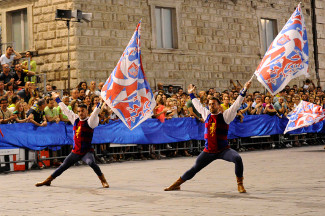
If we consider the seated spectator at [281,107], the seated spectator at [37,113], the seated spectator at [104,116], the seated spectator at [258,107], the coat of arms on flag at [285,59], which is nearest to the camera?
the coat of arms on flag at [285,59]

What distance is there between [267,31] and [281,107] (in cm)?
1022

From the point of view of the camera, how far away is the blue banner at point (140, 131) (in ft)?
56.4

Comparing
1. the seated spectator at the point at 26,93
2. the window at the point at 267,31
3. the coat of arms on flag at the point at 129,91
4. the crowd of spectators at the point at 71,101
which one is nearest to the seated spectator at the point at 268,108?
the crowd of spectators at the point at 71,101

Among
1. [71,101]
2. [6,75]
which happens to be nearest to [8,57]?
[6,75]

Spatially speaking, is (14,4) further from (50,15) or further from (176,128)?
(176,128)

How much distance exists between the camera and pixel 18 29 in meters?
27.1

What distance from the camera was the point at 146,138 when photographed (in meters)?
20.0

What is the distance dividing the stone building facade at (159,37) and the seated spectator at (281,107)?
5.59 metres

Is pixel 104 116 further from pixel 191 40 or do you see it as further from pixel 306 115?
pixel 191 40

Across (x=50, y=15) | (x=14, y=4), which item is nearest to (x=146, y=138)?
(x=50, y=15)

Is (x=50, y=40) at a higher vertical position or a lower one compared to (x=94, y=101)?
higher

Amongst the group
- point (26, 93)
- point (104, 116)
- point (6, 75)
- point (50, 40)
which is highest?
point (50, 40)

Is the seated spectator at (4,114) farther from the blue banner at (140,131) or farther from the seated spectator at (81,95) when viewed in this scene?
the seated spectator at (81,95)

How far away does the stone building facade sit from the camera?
84.5 ft
